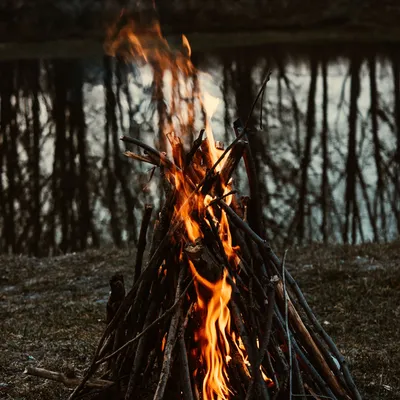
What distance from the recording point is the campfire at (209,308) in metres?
4.27

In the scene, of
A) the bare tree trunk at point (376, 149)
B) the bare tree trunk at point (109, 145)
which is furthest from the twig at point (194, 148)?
the bare tree trunk at point (109, 145)

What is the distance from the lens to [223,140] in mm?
18797

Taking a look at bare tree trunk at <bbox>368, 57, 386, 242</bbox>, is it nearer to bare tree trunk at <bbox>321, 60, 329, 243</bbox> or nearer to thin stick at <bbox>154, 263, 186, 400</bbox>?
bare tree trunk at <bbox>321, 60, 329, 243</bbox>

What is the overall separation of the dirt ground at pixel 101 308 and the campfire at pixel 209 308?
4.34 feet

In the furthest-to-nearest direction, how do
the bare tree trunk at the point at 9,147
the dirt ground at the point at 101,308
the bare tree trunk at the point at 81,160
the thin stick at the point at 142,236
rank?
the bare tree trunk at the point at 9,147 < the bare tree trunk at the point at 81,160 < the dirt ground at the point at 101,308 < the thin stick at the point at 142,236

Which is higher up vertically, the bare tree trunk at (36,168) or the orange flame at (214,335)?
the bare tree trunk at (36,168)

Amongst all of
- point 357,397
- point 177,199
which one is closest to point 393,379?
point 357,397

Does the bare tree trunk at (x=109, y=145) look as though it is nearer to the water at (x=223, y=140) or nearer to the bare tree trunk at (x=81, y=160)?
the water at (x=223, y=140)

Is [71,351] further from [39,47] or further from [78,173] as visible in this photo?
[39,47]

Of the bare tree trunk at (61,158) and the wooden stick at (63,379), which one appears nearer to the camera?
the wooden stick at (63,379)

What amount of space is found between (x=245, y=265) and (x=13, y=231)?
39.6 feet

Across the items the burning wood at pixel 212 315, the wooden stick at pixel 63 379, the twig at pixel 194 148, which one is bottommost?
the wooden stick at pixel 63 379

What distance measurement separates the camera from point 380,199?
636 inches

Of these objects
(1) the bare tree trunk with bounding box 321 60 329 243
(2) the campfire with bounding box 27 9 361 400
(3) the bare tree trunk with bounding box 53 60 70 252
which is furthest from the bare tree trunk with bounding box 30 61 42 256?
(2) the campfire with bounding box 27 9 361 400
